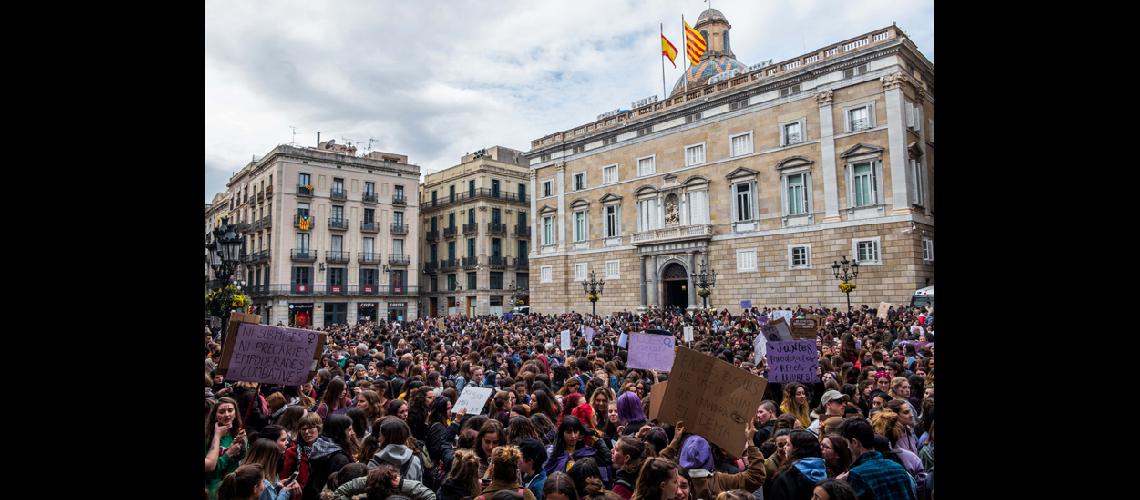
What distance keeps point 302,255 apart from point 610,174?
72.2 ft

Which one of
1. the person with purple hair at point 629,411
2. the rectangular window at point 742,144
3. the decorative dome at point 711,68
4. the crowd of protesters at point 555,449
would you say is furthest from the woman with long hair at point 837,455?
the decorative dome at point 711,68

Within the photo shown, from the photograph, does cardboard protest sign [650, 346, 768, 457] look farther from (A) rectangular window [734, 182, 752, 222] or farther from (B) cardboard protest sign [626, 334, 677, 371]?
(A) rectangular window [734, 182, 752, 222]

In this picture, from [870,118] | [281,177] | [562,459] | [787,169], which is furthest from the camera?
[281,177]

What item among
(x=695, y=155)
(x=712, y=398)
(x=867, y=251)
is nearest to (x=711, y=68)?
(x=695, y=155)

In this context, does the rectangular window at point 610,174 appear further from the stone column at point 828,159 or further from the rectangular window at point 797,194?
the stone column at point 828,159

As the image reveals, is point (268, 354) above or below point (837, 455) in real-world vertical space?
above

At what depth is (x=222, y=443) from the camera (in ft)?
16.8

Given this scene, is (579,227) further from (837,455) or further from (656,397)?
(837,455)

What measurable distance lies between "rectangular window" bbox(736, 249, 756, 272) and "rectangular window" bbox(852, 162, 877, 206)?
5.38m

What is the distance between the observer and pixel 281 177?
136ft
